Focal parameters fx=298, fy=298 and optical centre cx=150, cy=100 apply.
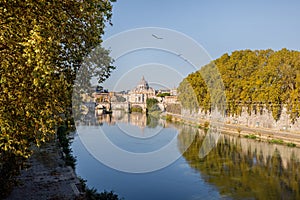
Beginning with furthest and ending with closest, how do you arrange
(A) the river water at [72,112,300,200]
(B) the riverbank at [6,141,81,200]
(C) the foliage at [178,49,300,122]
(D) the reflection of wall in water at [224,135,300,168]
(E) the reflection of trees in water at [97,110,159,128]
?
(E) the reflection of trees in water at [97,110,159,128] → (C) the foliage at [178,49,300,122] → (D) the reflection of wall in water at [224,135,300,168] → (A) the river water at [72,112,300,200] → (B) the riverbank at [6,141,81,200]

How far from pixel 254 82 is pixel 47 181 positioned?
21.1 metres

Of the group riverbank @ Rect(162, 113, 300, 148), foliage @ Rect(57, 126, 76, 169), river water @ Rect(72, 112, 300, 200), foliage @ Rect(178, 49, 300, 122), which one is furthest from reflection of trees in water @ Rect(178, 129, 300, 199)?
foliage @ Rect(57, 126, 76, 169)

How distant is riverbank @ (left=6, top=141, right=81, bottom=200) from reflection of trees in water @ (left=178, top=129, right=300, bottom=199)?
5.33 m

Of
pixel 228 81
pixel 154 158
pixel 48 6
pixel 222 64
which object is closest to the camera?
pixel 48 6

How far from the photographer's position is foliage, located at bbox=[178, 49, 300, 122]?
75.4ft

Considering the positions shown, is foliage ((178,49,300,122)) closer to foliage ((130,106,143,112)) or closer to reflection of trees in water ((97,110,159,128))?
reflection of trees in water ((97,110,159,128))

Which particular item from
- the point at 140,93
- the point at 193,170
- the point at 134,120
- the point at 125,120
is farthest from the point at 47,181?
the point at 140,93

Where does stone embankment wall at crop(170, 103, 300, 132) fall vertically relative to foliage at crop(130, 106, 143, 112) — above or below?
below

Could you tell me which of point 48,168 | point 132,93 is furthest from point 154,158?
point 132,93

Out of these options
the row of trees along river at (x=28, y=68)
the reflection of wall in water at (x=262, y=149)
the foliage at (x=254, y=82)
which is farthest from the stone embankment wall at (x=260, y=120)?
the row of trees along river at (x=28, y=68)

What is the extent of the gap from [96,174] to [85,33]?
30.4 ft

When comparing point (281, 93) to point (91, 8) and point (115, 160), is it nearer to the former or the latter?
point (115, 160)

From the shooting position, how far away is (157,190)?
35.6 feet

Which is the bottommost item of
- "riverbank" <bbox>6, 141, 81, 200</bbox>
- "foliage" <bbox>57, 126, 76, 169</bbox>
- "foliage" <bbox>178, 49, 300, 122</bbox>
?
"riverbank" <bbox>6, 141, 81, 200</bbox>
